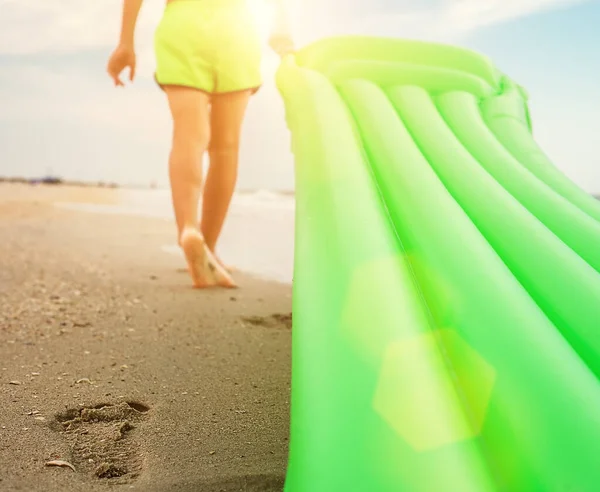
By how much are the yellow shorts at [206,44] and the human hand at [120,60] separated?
22 cm

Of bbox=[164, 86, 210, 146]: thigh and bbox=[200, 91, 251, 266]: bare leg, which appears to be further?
bbox=[200, 91, 251, 266]: bare leg

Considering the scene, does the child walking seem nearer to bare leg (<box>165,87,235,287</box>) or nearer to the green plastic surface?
bare leg (<box>165,87,235,287</box>)

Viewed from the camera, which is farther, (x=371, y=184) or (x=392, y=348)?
(x=371, y=184)

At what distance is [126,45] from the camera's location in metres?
2.12

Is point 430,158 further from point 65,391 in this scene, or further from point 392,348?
point 65,391

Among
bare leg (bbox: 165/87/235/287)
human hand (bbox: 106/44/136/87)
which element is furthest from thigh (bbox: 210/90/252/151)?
human hand (bbox: 106/44/136/87)

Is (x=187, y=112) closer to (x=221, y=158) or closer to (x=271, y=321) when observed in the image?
(x=221, y=158)

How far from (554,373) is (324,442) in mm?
255

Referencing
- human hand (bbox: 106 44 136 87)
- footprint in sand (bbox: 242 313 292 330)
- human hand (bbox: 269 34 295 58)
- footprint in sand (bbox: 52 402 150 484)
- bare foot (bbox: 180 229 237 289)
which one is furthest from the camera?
human hand (bbox: 106 44 136 87)

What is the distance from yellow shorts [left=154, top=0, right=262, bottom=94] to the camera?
1.91 meters

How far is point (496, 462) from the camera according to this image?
0.60m

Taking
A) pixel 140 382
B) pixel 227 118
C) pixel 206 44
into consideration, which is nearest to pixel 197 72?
pixel 206 44

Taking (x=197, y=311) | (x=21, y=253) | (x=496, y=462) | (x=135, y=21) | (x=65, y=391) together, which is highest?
(x=135, y=21)

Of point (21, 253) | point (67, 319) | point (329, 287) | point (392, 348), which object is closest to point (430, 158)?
point (329, 287)
